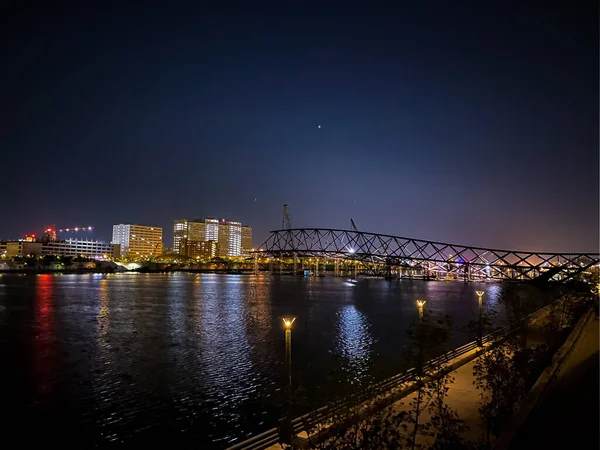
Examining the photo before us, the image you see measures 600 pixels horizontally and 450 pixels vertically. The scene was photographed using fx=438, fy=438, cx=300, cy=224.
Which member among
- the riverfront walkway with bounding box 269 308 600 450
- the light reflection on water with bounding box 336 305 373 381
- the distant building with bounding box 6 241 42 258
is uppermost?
the distant building with bounding box 6 241 42 258

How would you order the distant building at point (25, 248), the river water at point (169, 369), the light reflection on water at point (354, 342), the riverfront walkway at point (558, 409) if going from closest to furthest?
the riverfront walkway at point (558, 409) < the river water at point (169, 369) < the light reflection on water at point (354, 342) < the distant building at point (25, 248)

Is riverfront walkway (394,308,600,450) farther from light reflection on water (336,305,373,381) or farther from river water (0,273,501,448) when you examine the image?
light reflection on water (336,305,373,381)

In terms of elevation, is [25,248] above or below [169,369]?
above

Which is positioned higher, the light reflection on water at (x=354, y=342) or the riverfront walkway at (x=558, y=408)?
the riverfront walkway at (x=558, y=408)

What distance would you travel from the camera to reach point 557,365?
1314cm

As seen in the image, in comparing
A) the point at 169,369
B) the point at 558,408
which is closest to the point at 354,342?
the point at 169,369

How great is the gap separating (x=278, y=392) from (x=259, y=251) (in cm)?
15382

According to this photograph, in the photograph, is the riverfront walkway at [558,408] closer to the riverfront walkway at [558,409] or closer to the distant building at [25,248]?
the riverfront walkway at [558,409]

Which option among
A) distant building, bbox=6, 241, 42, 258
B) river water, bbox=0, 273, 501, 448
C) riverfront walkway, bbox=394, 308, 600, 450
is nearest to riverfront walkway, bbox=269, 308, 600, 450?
riverfront walkway, bbox=394, 308, 600, 450

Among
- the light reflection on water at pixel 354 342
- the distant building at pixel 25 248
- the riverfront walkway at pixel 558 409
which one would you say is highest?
the distant building at pixel 25 248

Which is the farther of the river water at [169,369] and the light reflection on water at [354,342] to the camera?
the light reflection on water at [354,342]

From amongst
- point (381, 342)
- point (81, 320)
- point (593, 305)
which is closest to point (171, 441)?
point (381, 342)

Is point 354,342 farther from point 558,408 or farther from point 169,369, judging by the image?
point 558,408

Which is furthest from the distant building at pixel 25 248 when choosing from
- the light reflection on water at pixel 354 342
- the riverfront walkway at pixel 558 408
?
the riverfront walkway at pixel 558 408
